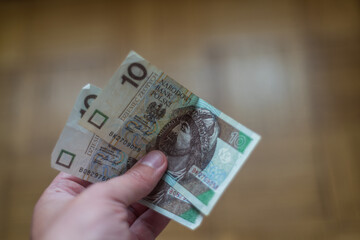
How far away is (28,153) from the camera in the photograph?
115 centimetres

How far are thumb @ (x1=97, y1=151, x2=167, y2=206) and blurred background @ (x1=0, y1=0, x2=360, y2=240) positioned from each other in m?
0.53

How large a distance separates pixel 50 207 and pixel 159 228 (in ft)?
0.84

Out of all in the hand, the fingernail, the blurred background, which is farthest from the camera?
the blurred background

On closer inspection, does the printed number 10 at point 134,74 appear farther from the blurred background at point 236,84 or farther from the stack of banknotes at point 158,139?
the blurred background at point 236,84

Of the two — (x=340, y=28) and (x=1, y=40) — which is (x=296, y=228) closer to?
(x=340, y=28)

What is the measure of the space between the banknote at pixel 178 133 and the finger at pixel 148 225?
0.30 ft

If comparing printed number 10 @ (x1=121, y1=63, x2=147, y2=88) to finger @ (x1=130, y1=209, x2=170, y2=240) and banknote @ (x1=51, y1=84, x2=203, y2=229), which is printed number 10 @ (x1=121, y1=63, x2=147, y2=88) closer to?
banknote @ (x1=51, y1=84, x2=203, y2=229)

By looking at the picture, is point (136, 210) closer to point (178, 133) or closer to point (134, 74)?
point (178, 133)

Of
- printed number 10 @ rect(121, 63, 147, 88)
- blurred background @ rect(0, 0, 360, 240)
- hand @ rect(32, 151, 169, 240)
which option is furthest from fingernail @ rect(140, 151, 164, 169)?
blurred background @ rect(0, 0, 360, 240)

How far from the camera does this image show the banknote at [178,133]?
→ 580mm

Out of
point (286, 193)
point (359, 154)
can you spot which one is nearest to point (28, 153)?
point (286, 193)

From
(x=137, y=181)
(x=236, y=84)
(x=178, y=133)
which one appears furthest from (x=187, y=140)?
(x=236, y=84)

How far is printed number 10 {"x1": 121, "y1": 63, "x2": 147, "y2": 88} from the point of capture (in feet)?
1.83

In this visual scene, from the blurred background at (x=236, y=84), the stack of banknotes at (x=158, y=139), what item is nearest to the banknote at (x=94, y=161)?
the stack of banknotes at (x=158, y=139)
